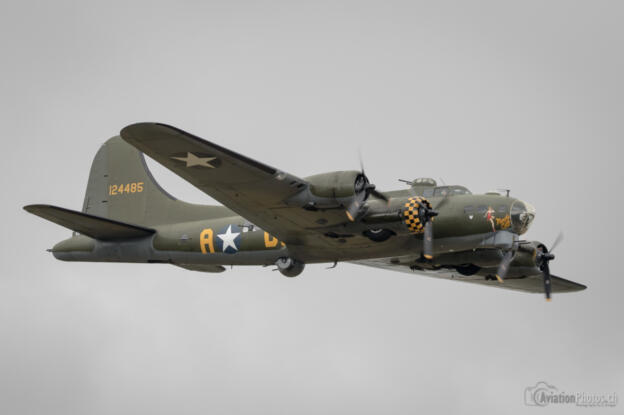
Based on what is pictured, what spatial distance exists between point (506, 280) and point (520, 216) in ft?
24.8

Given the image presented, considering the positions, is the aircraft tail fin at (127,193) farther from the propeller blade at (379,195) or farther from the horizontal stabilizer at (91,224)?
the propeller blade at (379,195)

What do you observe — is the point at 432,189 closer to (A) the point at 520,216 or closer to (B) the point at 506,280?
(A) the point at 520,216

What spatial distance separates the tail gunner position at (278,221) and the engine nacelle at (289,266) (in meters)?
0.03

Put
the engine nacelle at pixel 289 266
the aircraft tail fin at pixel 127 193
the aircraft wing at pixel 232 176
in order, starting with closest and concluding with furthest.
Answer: the aircraft wing at pixel 232 176
the engine nacelle at pixel 289 266
the aircraft tail fin at pixel 127 193

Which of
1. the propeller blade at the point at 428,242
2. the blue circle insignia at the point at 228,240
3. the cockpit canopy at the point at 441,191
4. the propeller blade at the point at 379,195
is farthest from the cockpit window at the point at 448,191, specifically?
the blue circle insignia at the point at 228,240

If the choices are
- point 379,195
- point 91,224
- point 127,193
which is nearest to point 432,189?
point 379,195

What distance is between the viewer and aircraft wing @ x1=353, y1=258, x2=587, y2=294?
31422 millimetres

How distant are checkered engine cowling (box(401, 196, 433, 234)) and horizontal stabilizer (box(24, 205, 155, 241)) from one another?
8718 mm

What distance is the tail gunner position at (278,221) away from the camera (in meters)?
24.5

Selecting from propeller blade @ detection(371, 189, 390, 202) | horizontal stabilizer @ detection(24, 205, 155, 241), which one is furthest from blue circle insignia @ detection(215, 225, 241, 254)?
propeller blade @ detection(371, 189, 390, 202)

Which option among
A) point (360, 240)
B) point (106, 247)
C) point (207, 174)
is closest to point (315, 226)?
point (360, 240)

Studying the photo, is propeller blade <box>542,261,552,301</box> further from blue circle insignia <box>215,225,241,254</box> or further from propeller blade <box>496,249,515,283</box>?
blue circle insignia <box>215,225,241,254</box>

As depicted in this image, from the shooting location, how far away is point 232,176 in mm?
24734

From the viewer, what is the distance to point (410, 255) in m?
28.0
